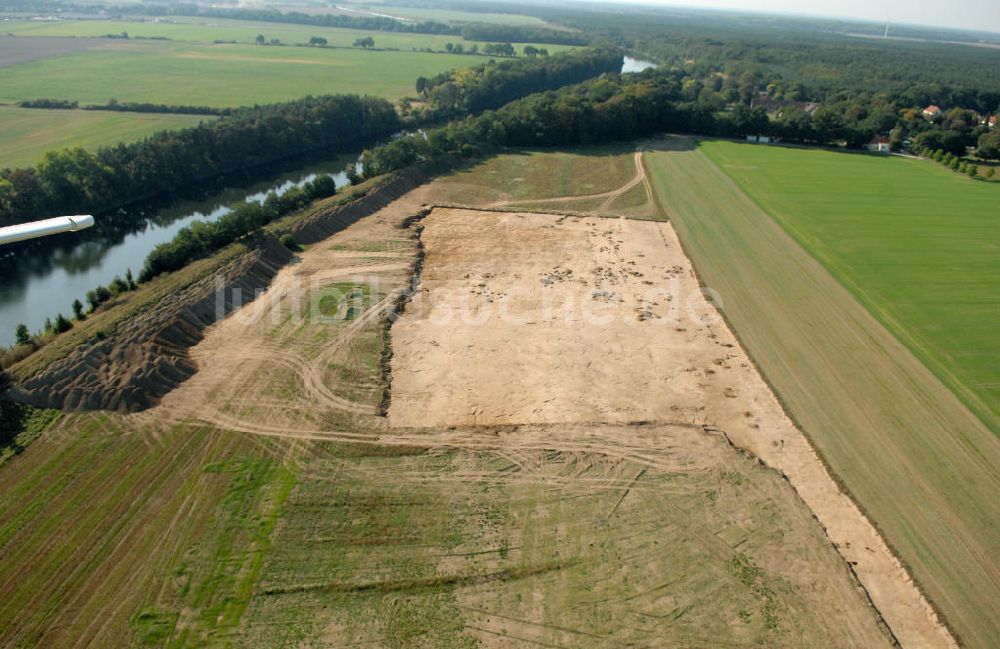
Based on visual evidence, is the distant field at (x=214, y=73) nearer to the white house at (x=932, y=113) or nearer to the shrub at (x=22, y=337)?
the shrub at (x=22, y=337)

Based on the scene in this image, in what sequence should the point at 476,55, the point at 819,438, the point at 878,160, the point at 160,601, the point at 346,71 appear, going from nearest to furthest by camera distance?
the point at 160,601
the point at 819,438
the point at 878,160
the point at 346,71
the point at 476,55

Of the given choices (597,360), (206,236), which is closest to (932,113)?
(597,360)

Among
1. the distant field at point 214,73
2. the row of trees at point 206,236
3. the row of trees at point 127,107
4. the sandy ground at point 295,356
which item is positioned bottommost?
the sandy ground at point 295,356

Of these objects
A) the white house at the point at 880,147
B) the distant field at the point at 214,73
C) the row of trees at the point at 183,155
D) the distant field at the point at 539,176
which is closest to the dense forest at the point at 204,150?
the row of trees at the point at 183,155

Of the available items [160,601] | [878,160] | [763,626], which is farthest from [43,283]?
[878,160]

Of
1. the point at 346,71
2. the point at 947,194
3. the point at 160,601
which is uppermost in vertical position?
the point at 346,71

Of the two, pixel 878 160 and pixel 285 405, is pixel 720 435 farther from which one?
pixel 878 160
